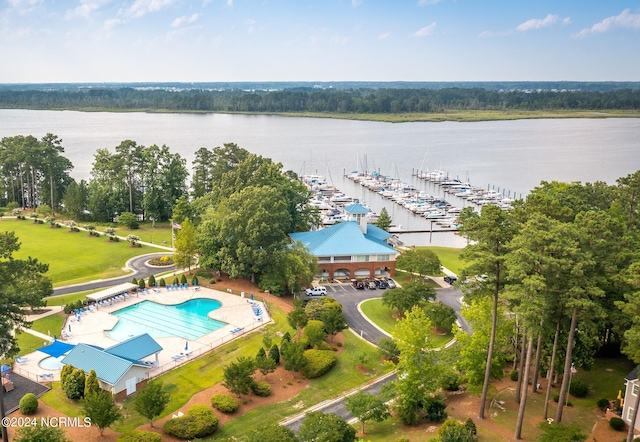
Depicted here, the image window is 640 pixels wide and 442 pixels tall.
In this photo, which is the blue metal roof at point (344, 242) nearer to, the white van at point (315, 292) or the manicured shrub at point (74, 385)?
the white van at point (315, 292)

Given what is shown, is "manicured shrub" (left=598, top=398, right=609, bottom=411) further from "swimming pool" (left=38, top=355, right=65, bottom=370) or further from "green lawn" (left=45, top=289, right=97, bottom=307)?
"green lawn" (left=45, top=289, right=97, bottom=307)

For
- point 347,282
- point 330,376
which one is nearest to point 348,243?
point 347,282

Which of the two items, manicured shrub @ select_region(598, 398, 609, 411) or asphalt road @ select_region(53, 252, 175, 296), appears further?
asphalt road @ select_region(53, 252, 175, 296)

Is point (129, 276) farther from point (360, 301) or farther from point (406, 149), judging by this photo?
point (406, 149)

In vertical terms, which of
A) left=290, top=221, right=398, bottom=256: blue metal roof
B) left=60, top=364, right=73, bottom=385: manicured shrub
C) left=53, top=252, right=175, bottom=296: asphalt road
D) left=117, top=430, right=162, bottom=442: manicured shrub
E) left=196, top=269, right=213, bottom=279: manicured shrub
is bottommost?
left=53, top=252, right=175, bottom=296: asphalt road

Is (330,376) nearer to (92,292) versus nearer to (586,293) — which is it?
(586,293)

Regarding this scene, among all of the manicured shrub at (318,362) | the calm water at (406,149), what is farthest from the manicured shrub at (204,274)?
the calm water at (406,149)

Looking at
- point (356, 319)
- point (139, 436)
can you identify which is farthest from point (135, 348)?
point (356, 319)

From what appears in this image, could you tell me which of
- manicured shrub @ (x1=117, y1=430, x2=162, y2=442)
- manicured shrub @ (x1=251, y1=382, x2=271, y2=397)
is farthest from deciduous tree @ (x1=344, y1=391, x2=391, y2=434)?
manicured shrub @ (x1=117, y1=430, x2=162, y2=442)
